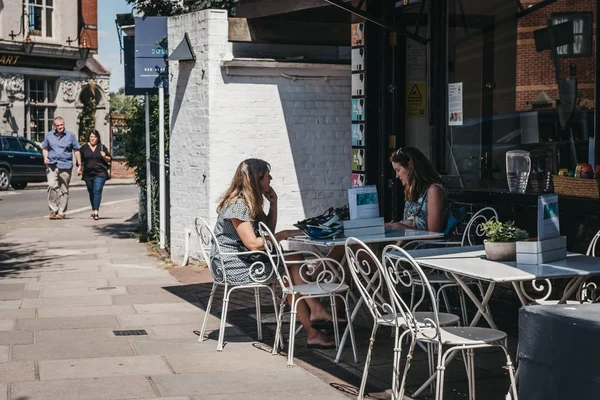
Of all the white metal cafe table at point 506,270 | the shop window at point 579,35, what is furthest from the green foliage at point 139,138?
the white metal cafe table at point 506,270

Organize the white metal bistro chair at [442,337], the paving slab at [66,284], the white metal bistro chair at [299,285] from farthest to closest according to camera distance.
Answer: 1. the paving slab at [66,284]
2. the white metal bistro chair at [299,285]
3. the white metal bistro chair at [442,337]

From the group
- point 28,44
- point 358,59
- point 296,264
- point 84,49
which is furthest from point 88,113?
point 296,264

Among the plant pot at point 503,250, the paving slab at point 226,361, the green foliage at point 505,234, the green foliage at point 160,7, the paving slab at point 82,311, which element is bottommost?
the paving slab at point 226,361

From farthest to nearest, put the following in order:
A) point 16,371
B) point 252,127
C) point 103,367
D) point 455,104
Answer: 1. point 252,127
2. point 455,104
3. point 103,367
4. point 16,371

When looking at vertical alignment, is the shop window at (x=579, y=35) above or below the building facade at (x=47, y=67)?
below

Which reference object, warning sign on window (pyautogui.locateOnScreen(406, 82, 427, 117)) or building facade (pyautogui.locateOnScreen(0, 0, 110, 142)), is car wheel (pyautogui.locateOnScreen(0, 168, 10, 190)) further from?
warning sign on window (pyautogui.locateOnScreen(406, 82, 427, 117))

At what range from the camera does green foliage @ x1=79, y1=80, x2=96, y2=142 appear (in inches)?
1547

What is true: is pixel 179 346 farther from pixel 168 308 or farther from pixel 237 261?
pixel 168 308

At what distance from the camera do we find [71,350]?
23.8ft

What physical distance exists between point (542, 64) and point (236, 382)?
3514 millimetres

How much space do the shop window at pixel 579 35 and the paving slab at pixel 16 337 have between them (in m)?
4.70

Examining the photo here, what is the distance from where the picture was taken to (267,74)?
11.5m

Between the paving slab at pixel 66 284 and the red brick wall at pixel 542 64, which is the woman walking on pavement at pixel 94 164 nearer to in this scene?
the paving slab at pixel 66 284

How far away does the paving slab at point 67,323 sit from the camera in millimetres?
8164
